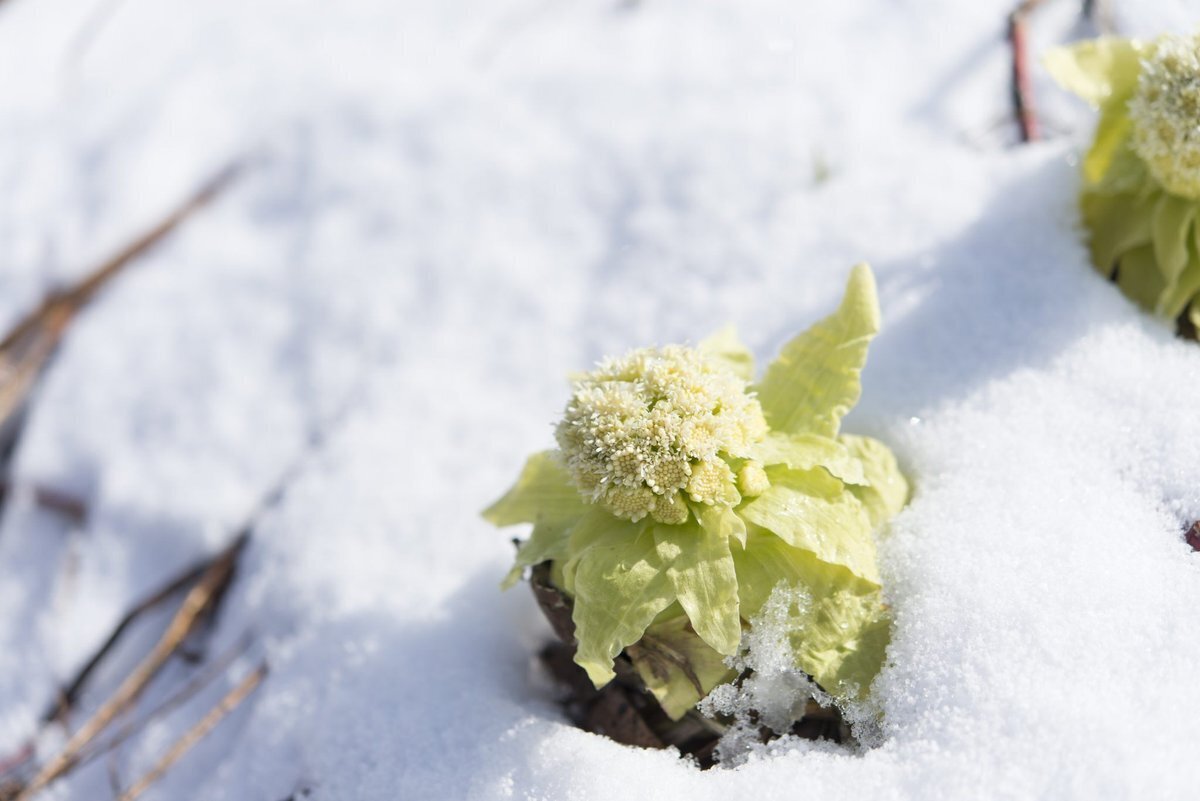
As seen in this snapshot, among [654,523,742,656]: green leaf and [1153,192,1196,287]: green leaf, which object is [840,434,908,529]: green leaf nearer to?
[654,523,742,656]: green leaf

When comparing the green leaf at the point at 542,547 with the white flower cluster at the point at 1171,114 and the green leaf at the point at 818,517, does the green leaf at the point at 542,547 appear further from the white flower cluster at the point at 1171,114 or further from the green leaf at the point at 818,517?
the white flower cluster at the point at 1171,114

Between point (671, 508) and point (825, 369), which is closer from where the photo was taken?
point (671, 508)

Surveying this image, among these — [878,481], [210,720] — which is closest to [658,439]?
[878,481]

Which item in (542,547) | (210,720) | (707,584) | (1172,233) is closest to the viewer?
(707,584)

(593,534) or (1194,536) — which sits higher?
(593,534)

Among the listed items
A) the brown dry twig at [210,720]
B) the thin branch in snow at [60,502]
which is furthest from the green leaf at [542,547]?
the thin branch in snow at [60,502]

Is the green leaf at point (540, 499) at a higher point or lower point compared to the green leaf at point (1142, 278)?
higher

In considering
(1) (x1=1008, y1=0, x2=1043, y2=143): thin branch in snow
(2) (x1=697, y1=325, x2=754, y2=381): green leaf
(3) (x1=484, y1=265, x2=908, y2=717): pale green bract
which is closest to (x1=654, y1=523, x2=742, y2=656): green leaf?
(3) (x1=484, y1=265, x2=908, y2=717): pale green bract

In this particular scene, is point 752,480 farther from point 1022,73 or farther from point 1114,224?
point 1022,73
